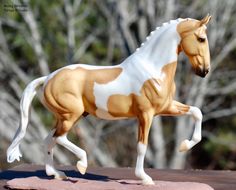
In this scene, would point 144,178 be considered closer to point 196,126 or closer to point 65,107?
point 196,126

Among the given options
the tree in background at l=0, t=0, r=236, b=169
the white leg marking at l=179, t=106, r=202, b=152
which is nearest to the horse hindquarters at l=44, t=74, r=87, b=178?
the white leg marking at l=179, t=106, r=202, b=152

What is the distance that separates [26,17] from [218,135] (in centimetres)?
250

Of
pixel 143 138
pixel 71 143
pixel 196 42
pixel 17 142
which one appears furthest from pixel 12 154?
pixel 196 42

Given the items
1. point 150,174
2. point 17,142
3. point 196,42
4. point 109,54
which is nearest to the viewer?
point 196,42

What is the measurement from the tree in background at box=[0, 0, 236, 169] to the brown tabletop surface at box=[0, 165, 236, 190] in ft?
5.57

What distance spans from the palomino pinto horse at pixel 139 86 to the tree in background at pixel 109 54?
6.98 feet

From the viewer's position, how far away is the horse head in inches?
101

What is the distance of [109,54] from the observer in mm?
5227

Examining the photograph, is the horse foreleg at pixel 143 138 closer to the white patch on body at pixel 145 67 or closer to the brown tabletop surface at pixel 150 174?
the white patch on body at pixel 145 67

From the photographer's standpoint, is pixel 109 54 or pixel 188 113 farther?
pixel 109 54

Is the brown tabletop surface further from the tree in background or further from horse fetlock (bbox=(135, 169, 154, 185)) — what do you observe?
the tree in background

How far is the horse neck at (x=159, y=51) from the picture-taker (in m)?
2.59

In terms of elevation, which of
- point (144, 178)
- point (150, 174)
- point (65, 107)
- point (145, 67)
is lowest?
point (150, 174)

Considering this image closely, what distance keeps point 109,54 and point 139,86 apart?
2.67 metres
